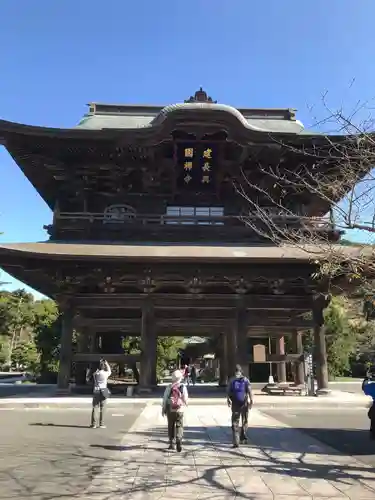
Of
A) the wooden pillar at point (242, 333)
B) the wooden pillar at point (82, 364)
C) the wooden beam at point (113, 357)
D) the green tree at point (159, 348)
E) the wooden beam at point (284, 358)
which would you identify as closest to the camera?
the wooden pillar at point (242, 333)

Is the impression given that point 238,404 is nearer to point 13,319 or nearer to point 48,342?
→ point 48,342

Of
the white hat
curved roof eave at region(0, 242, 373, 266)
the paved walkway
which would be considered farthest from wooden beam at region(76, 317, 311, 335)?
the white hat

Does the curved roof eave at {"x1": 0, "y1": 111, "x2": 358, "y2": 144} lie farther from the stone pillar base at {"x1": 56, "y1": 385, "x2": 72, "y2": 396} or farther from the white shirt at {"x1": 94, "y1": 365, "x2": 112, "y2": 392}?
the stone pillar base at {"x1": 56, "y1": 385, "x2": 72, "y2": 396}

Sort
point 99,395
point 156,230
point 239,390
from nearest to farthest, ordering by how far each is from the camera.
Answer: point 239,390
point 99,395
point 156,230

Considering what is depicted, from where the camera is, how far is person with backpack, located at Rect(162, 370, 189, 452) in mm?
7992

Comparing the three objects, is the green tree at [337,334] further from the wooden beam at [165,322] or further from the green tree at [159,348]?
the wooden beam at [165,322]

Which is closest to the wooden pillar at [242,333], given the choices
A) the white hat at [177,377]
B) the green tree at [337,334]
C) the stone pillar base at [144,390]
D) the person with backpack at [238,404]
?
the stone pillar base at [144,390]

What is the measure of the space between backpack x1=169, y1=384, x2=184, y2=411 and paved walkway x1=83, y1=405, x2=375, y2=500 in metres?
0.78

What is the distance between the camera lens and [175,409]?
26.3ft

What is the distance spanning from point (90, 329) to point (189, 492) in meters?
14.7

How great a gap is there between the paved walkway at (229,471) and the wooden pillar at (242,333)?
6.15 m

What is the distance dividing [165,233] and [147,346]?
14.8ft

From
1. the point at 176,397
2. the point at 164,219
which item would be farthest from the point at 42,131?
the point at 176,397

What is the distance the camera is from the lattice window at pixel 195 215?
1761 cm
